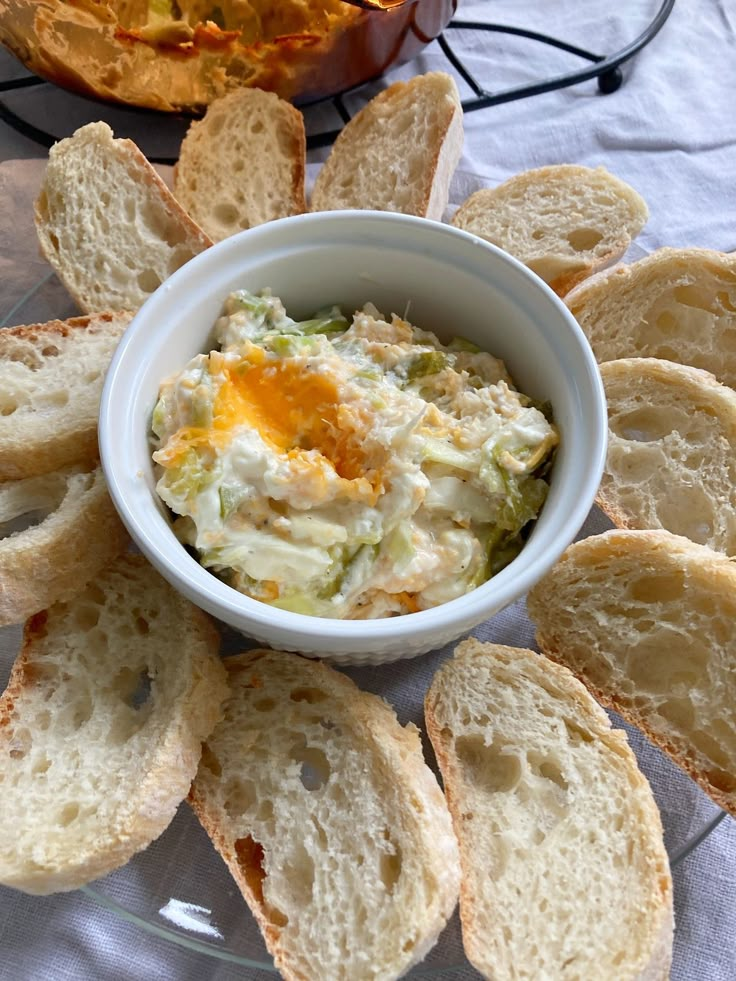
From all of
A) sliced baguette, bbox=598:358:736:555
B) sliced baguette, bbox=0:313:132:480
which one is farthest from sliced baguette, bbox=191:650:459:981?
sliced baguette, bbox=598:358:736:555

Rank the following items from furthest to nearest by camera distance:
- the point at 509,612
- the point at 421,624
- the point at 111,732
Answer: the point at 509,612 < the point at 111,732 < the point at 421,624

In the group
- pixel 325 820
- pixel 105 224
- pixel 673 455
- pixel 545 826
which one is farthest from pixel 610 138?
pixel 325 820

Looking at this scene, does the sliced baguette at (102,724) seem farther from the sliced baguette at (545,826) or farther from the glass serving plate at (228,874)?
the sliced baguette at (545,826)

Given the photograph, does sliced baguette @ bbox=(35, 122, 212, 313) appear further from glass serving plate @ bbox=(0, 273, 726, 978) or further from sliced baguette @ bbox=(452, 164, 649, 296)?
glass serving plate @ bbox=(0, 273, 726, 978)

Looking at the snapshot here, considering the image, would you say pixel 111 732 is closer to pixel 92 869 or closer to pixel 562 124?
pixel 92 869

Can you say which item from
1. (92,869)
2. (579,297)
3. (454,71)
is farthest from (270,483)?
(454,71)

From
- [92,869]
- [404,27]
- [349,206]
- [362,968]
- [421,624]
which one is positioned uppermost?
[404,27]

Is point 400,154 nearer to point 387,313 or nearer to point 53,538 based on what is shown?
point 387,313
